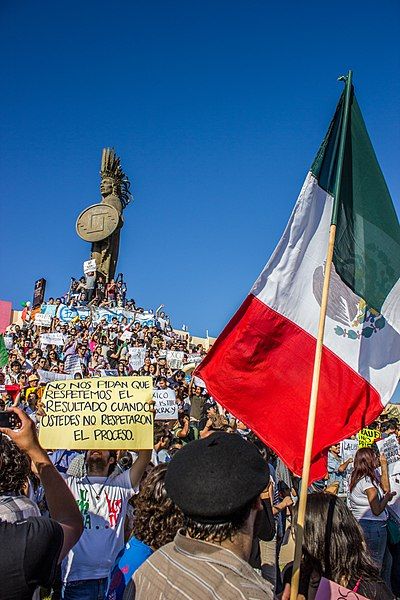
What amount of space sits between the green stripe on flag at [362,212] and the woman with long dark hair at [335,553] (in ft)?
5.29

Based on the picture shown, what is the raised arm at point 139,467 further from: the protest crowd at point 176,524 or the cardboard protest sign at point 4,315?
the cardboard protest sign at point 4,315

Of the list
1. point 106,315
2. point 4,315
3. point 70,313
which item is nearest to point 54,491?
point 4,315

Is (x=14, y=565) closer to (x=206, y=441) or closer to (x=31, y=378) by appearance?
(x=206, y=441)

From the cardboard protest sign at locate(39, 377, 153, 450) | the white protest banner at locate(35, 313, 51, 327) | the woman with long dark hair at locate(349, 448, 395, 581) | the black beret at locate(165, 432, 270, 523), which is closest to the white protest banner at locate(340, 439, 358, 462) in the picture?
the woman with long dark hair at locate(349, 448, 395, 581)

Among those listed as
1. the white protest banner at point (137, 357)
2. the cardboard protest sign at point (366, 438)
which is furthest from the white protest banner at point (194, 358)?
the cardboard protest sign at point (366, 438)

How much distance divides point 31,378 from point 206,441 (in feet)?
31.4

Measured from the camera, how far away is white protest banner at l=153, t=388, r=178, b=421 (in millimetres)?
9234

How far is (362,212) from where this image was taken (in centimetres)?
399

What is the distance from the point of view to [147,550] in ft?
10.9

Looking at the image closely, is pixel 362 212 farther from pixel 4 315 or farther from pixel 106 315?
pixel 106 315

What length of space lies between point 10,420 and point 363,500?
4481 millimetres

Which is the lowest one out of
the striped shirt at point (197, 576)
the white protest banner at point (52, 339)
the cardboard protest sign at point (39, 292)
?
the striped shirt at point (197, 576)

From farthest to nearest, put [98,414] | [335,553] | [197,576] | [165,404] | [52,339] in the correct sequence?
[52,339]
[165,404]
[98,414]
[335,553]
[197,576]

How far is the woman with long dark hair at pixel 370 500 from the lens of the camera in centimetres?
566
